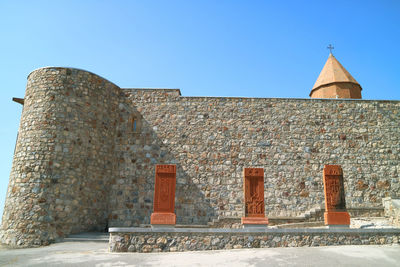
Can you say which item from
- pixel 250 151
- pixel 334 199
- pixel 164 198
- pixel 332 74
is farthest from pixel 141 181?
pixel 332 74

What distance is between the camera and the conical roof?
61.6 feet

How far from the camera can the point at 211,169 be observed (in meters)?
12.8

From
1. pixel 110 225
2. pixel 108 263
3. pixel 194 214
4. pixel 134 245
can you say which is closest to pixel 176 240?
pixel 134 245

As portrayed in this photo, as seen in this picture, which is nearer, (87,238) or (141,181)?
(87,238)

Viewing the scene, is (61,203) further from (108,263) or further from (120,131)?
(108,263)

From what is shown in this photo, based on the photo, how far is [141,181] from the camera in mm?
12695

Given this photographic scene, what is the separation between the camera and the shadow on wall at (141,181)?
40.2 ft

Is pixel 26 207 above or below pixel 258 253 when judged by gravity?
above

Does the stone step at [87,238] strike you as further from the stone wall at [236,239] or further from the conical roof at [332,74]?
the conical roof at [332,74]

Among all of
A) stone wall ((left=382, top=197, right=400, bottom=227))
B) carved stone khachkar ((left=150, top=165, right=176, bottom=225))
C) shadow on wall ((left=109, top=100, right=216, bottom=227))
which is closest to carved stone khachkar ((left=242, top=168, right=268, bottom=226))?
carved stone khachkar ((left=150, top=165, right=176, bottom=225))

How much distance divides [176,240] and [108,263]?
6.54 feet

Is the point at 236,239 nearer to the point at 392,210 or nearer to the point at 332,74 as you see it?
the point at 392,210

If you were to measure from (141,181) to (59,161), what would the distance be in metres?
3.51

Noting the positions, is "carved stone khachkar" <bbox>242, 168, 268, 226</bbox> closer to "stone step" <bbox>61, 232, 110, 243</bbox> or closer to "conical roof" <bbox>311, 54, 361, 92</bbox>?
"stone step" <bbox>61, 232, 110, 243</bbox>
